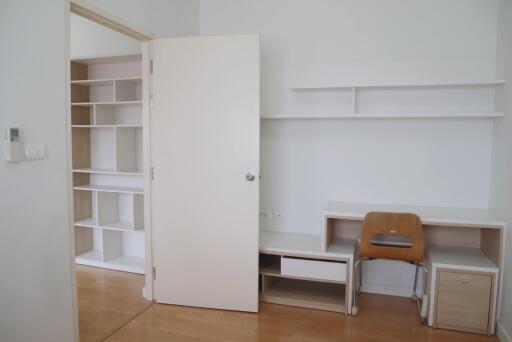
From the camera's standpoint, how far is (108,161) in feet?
13.6

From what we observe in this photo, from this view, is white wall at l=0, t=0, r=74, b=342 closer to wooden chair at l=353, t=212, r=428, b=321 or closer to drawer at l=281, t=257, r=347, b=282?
drawer at l=281, t=257, r=347, b=282

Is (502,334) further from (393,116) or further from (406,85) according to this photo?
(406,85)

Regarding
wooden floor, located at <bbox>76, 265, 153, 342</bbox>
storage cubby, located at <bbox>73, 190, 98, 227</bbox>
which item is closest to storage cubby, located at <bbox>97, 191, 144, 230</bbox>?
storage cubby, located at <bbox>73, 190, 98, 227</bbox>

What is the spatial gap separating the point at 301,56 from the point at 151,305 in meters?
2.43

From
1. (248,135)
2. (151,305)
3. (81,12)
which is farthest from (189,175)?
(81,12)

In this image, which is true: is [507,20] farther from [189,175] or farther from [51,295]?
[51,295]

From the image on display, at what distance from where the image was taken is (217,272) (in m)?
3.03

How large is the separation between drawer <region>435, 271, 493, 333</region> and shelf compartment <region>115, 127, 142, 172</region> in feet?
9.62

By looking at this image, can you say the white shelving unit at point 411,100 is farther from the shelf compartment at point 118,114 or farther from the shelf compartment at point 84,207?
the shelf compartment at point 84,207

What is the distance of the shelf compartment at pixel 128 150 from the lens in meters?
3.78

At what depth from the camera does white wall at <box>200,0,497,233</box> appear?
300cm

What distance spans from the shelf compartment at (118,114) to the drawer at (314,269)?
2043 mm

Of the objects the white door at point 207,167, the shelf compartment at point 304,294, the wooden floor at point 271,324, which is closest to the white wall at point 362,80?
the shelf compartment at point 304,294

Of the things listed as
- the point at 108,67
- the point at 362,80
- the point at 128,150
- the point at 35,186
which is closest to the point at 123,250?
the point at 128,150
